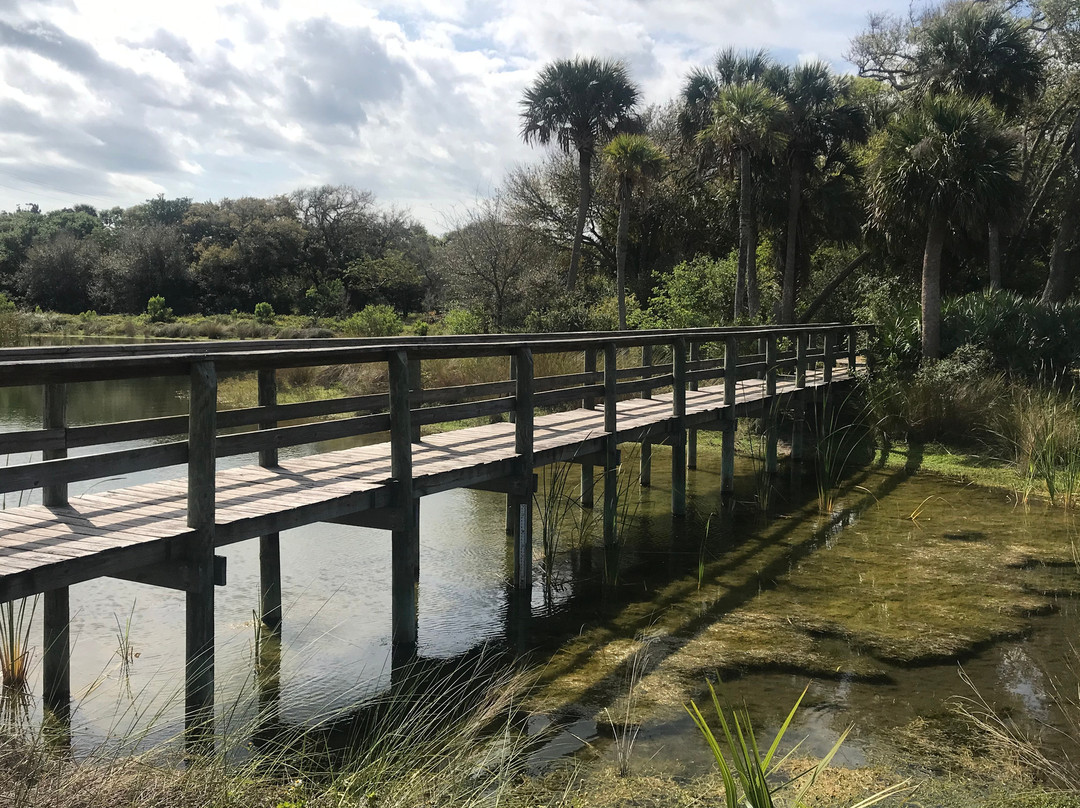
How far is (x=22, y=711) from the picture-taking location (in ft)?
17.0

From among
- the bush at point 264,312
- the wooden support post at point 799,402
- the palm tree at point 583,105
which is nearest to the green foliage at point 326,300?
the bush at point 264,312

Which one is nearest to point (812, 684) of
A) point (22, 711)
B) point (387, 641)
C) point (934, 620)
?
point (934, 620)

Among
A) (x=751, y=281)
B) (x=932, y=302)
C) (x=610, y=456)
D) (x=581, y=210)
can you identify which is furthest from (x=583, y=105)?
(x=610, y=456)

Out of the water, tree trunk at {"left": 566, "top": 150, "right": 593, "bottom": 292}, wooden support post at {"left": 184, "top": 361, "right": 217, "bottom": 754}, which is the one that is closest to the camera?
wooden support post at {"left": 184, "top": 361, "right": 217, "bottom": 754}

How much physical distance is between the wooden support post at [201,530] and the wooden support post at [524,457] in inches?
121

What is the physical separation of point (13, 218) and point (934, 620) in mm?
79321

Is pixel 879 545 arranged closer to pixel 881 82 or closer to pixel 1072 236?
pixel 1072 236

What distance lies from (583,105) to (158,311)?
26292 mm

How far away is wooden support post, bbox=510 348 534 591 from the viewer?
24.5 ft

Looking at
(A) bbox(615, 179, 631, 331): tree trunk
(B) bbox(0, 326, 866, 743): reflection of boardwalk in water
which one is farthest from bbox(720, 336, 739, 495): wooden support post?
(A) bbox(615, 179, 631, 331): tree trunk

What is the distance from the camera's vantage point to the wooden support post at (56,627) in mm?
5246

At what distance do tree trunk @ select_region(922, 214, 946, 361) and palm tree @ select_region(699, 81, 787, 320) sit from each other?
24.1 ft

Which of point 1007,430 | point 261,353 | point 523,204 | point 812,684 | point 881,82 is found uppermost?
point 881,82

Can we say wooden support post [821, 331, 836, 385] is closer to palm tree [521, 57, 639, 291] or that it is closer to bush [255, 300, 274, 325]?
palm tree [521, 57, 639, 291]
